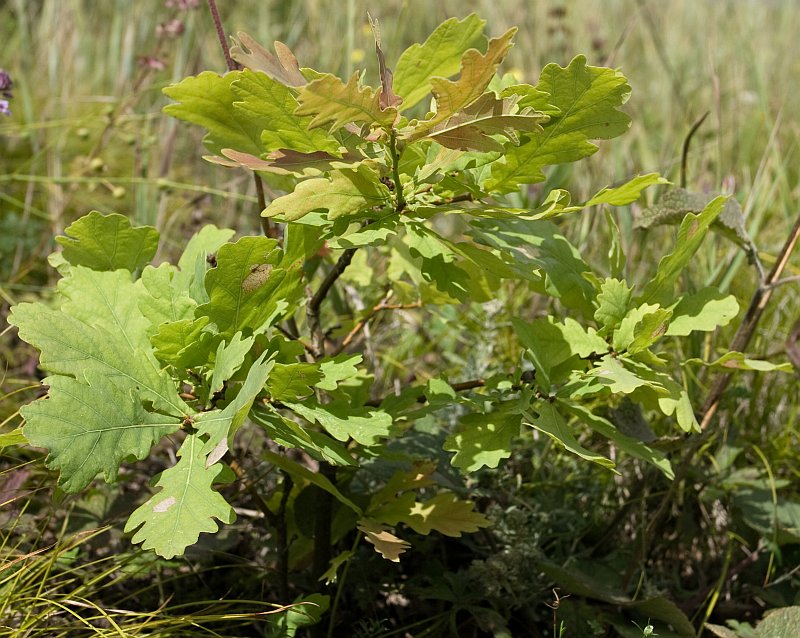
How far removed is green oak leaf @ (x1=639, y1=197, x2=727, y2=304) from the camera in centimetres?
109

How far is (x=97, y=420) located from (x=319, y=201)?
1.12 feet

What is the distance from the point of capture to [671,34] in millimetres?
4277

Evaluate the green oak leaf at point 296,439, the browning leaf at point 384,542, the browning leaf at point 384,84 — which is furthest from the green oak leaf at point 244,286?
the browning leaf at point 384,542

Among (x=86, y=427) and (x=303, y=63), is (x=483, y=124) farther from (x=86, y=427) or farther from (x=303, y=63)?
(x=303, y=63)

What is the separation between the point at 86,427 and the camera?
923 mm

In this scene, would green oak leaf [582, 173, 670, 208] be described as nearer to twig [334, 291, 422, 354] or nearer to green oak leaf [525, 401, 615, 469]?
green oak leaf [525, 401, 615, 469]

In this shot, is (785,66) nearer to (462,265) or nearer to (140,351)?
(462,265)

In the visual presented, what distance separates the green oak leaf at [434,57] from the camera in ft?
3.33

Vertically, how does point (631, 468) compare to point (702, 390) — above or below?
below

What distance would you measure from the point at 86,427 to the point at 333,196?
0.37 m

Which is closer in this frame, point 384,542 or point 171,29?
point 384,542

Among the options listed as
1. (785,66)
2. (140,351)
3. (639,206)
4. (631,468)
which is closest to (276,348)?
(140,351)

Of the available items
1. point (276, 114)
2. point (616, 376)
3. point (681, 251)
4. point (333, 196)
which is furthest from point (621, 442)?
point (276, 114)

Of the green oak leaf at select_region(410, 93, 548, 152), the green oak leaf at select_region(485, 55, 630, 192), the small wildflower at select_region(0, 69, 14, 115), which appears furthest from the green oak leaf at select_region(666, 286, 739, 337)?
the small wildflower at select_region(0, 69, 14, 115)
